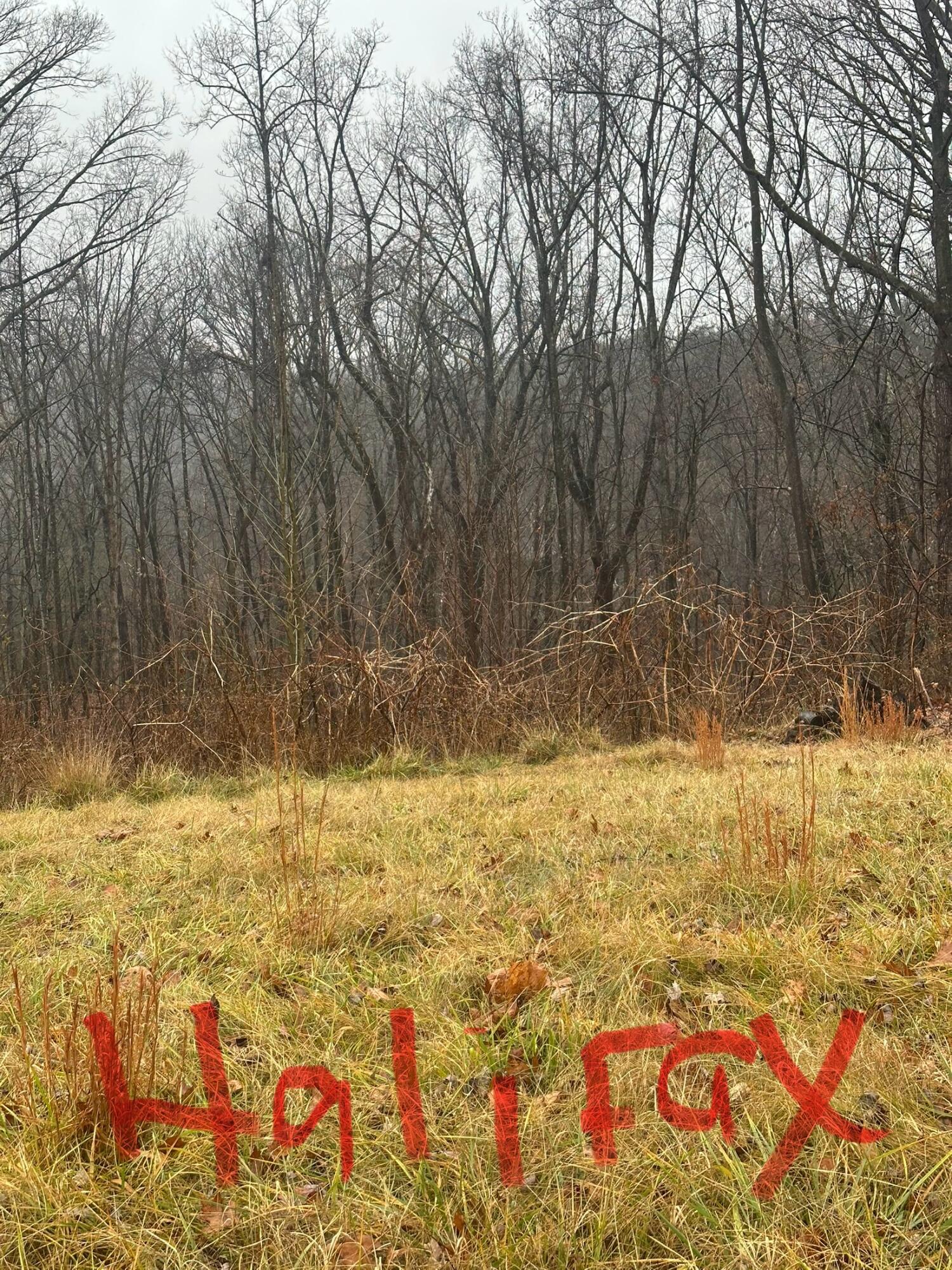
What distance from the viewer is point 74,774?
707cm

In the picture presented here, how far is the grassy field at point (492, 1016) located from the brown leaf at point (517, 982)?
0.04m

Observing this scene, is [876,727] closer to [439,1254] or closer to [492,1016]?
[492,1016]

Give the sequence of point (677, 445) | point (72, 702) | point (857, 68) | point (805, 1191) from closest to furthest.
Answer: point (805, 1191) < point (857, 68) < point (72, 702) < point (677, 445)

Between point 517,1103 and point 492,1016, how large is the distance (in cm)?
42

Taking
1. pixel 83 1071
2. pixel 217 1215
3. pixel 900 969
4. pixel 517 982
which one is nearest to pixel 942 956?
pixel 900 969

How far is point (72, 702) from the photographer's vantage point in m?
12.6

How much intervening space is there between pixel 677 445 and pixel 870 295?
4.16 m

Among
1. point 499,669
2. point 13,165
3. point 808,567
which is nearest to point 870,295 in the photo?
point 808,567

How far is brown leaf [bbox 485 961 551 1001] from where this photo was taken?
8.38 feet

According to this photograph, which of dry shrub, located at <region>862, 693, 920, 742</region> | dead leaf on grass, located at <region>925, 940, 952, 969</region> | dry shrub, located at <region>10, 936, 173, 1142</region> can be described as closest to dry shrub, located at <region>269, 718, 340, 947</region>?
dry shrub, located at <region>10, 936, 173, 1142</region>

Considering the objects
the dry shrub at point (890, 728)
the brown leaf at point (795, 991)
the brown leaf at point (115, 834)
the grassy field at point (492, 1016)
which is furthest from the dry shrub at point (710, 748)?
the brown leaf at point (115, 834)

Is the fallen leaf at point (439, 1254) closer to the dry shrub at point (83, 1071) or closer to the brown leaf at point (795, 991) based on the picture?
the dry shrub at point (83, 1071)

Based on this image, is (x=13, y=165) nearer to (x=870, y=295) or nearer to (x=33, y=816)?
(x=33, y=816)

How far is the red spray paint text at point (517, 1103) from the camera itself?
183 centimetres
